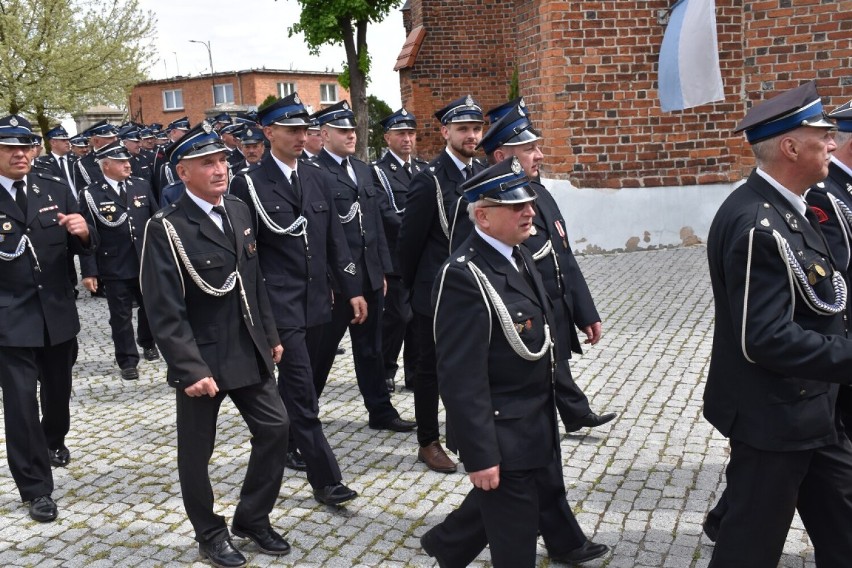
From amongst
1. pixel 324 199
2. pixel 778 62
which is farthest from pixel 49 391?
pixel 778 62

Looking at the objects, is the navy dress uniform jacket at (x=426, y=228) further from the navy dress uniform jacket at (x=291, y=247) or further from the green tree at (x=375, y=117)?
the green tree at (x=375, y=117)

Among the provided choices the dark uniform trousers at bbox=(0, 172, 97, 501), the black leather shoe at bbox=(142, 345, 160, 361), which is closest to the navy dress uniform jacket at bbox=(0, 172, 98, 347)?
the dark uniform trousers at bbox=(0, 172, 97, 501)

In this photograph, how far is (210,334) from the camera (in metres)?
4.42

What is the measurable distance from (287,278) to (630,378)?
3.28m

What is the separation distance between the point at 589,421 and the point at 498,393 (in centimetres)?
270

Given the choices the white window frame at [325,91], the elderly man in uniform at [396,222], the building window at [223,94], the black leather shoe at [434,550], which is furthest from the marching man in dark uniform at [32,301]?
the white window frame at [325,91]

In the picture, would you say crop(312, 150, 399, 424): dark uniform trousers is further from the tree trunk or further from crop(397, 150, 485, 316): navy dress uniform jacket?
the tree trunk

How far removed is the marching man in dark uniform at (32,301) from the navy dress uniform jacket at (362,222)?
6.01 ft

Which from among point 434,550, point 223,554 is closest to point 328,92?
point 223,554

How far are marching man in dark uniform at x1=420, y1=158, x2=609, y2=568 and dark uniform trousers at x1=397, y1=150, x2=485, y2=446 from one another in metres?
1.99

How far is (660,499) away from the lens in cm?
495

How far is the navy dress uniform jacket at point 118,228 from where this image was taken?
29.6ft

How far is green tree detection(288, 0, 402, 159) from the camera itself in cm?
2875

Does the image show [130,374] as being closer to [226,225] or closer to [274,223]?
[274,223]
